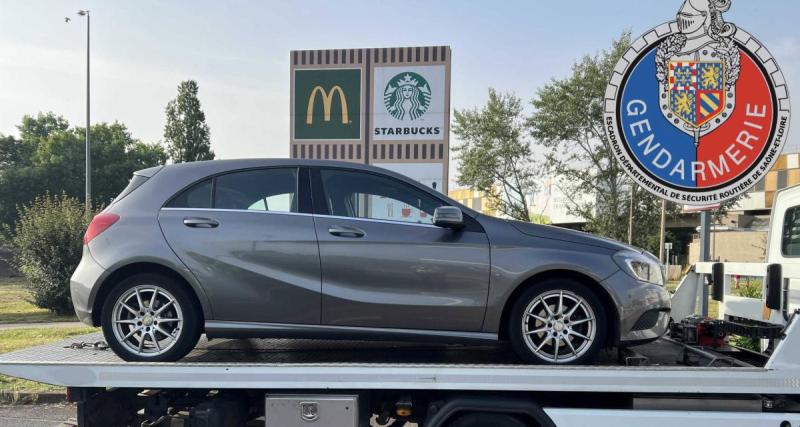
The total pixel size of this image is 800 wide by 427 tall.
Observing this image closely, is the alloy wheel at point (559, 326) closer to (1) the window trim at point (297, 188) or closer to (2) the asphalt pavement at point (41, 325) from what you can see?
(1) the window trim at point (297, 188)

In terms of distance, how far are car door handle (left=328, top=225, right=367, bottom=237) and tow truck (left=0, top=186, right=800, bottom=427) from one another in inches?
31.1

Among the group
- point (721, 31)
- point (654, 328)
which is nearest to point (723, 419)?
point (654, 328)

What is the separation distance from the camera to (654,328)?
3.57m

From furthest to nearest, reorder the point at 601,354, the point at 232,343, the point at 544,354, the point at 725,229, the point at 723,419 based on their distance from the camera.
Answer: the point at 725,229 < the point at 232,343 < the point at 601,354 < the point at 544,354 < the point at 723,419

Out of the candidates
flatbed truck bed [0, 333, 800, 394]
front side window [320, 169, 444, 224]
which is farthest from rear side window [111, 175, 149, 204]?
front side window [320, 169, 444, 224]

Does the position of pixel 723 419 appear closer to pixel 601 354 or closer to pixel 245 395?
pixel 601 354

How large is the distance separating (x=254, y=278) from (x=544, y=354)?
187 centimetres

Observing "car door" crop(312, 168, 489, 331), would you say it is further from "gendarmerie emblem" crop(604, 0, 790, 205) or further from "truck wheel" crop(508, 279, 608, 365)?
"gendarmerie emblem" crop(604, 0, 790, 205)

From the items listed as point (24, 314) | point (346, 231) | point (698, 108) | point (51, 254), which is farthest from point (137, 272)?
point (24, 314)

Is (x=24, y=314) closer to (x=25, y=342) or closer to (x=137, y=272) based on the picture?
(x=25, y=342)

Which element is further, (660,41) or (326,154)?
(326,154)

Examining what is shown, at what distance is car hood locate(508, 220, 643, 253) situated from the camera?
3592 mm

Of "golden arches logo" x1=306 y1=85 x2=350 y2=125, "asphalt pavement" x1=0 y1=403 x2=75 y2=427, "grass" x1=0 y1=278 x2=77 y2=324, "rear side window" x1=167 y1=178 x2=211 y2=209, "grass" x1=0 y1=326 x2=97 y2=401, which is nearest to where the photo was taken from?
"rear side window" x1=167 y1=178 x2=211 y2=209

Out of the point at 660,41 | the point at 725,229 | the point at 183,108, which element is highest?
the point at 183,108
